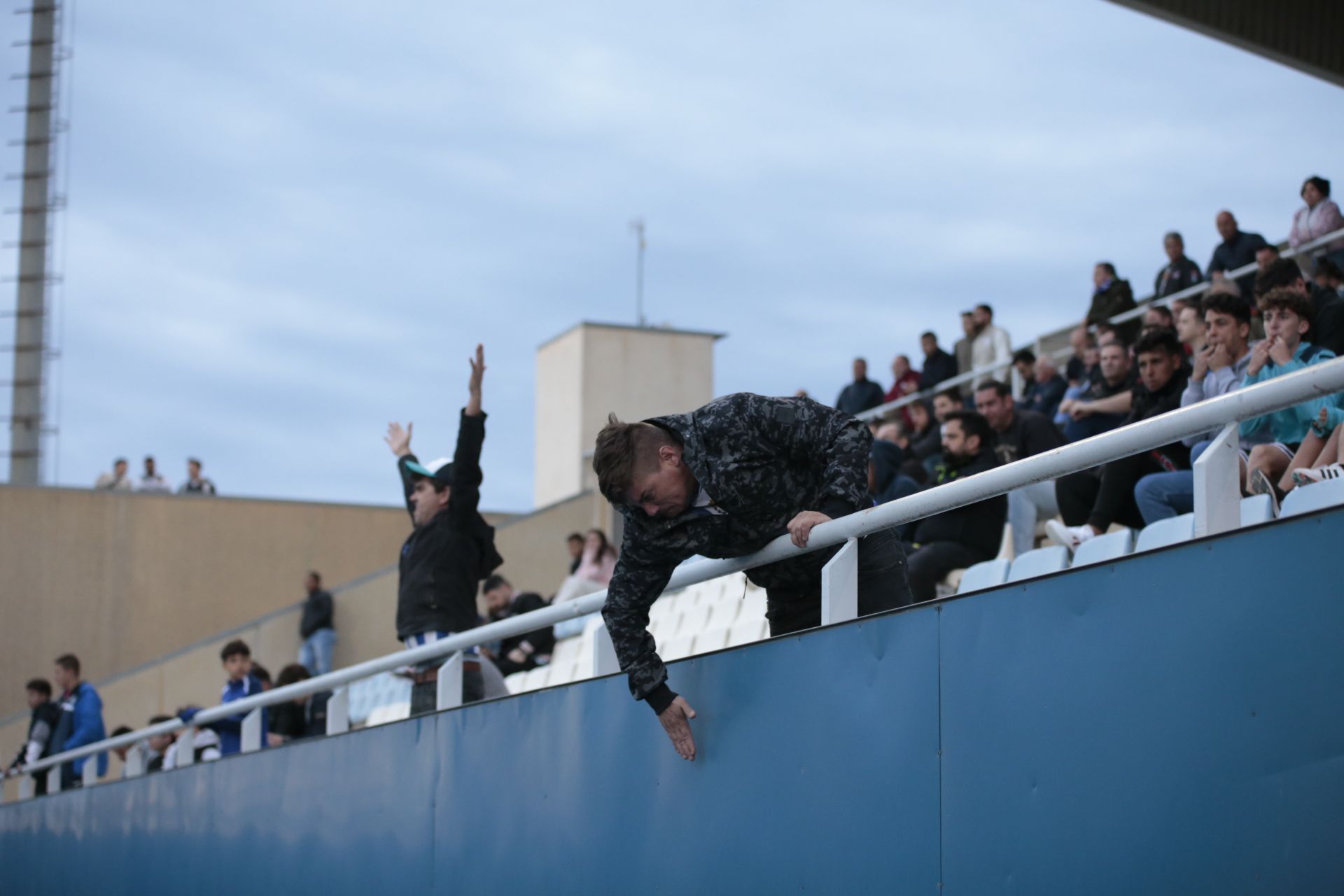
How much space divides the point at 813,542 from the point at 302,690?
142 inches

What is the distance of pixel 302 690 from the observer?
6.99 m

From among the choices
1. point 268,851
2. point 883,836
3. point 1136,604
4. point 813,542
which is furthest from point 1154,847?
point 268,851

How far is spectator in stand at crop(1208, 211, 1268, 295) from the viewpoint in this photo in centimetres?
1158

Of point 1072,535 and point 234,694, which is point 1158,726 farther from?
point 234,694

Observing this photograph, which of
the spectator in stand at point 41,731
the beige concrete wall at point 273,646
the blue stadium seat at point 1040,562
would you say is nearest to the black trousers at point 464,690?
the blue stadium seat at point 1040,562

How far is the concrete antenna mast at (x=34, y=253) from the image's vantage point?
27.9m

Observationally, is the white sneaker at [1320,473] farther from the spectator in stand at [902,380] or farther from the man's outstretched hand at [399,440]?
the spectator in stand at [902,380]

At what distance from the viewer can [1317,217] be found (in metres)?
11.4

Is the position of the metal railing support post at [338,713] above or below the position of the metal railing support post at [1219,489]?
below

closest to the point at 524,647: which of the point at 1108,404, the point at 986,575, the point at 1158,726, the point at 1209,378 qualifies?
the point at 1108,404

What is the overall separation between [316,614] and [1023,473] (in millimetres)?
14282

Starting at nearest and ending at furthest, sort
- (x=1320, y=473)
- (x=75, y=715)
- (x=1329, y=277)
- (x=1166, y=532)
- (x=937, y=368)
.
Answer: (x=1320, y=473), (x=1166, y=532), (x=1329, y=277), (x=75, y=715), (x=937, y=368)

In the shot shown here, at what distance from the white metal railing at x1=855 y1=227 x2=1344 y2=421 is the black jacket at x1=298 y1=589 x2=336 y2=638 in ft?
19.9

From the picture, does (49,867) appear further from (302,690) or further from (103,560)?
(103,560)
